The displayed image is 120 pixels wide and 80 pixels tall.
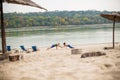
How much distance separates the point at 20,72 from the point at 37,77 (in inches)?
21.7

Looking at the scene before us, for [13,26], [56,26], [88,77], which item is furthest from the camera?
[56,26]

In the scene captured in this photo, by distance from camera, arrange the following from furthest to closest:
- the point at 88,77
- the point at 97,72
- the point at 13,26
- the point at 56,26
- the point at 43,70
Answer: the point at 56,26 < the point at 13,26 < the point at 43,70 < the point at 97,72 < the point at 88,77

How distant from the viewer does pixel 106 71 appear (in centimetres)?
438

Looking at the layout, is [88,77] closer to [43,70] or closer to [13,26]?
[43,70]

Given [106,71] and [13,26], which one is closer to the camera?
[106,71]

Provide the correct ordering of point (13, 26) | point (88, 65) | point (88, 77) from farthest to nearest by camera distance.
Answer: point (13, 26) < point (88, 65) < point (88, 77)

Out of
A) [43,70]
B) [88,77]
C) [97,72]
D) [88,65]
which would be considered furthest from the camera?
[88,65]

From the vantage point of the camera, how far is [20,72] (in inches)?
180

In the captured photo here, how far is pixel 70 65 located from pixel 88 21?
159 feet

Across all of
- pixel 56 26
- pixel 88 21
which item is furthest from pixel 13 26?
pixel 88 21

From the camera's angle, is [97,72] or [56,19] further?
[56,19]

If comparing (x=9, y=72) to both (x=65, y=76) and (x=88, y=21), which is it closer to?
(x=65, y=76)

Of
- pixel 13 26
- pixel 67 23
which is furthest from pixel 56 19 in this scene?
pixel 13 26

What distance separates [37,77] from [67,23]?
1905 inches
